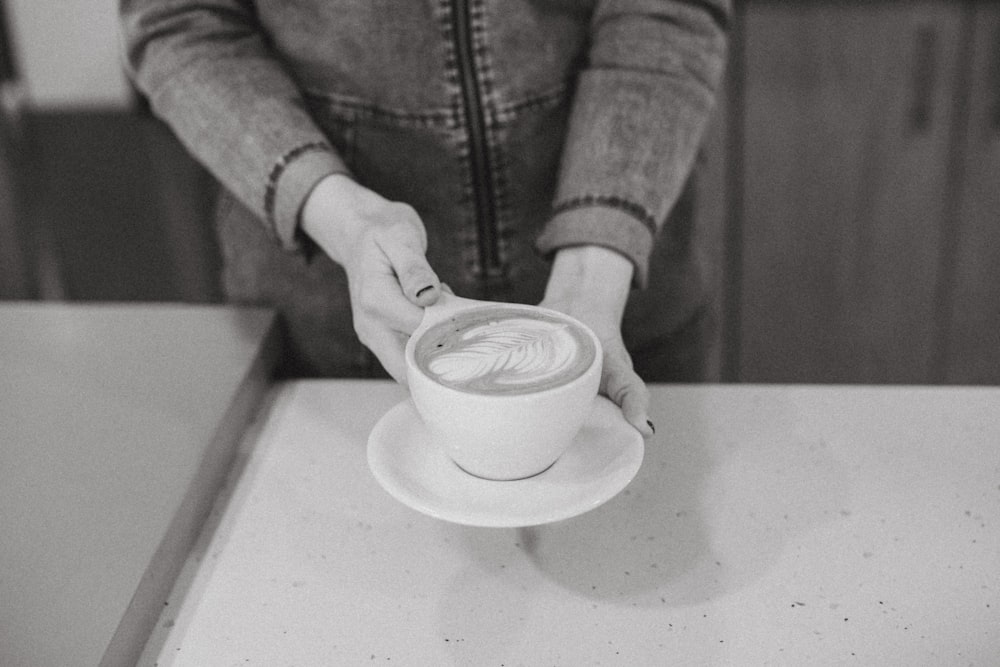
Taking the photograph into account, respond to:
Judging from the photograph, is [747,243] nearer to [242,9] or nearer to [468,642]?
[242,9]

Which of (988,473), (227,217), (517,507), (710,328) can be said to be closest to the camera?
(517,507)

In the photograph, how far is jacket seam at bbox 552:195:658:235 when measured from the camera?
93 centimetres

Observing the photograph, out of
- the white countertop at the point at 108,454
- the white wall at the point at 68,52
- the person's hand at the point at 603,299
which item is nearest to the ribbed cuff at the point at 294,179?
the white countertop at the point at 108,454

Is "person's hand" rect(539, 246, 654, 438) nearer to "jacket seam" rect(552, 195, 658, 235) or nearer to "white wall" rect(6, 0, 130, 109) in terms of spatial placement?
"jacket seam" rect(552, 195, 658, 235)

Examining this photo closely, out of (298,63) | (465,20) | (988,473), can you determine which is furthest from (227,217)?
(988,473)

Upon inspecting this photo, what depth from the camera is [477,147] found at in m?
1.03

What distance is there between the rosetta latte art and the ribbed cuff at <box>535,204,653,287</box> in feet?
0.57

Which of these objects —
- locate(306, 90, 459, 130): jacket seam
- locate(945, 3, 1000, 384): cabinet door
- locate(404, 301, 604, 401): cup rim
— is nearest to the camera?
locate(404, 301, 604, 401): cup rim

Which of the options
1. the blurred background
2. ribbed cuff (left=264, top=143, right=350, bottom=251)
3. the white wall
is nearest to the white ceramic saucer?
→ ribbed cuff (left=264, top=143, right=350, bottom=251)

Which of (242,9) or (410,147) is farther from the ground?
(242,9)

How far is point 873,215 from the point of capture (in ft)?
6.63

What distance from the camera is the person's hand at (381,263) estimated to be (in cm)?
79

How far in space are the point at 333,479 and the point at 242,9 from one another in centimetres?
51

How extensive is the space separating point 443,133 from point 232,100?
0.20 m
